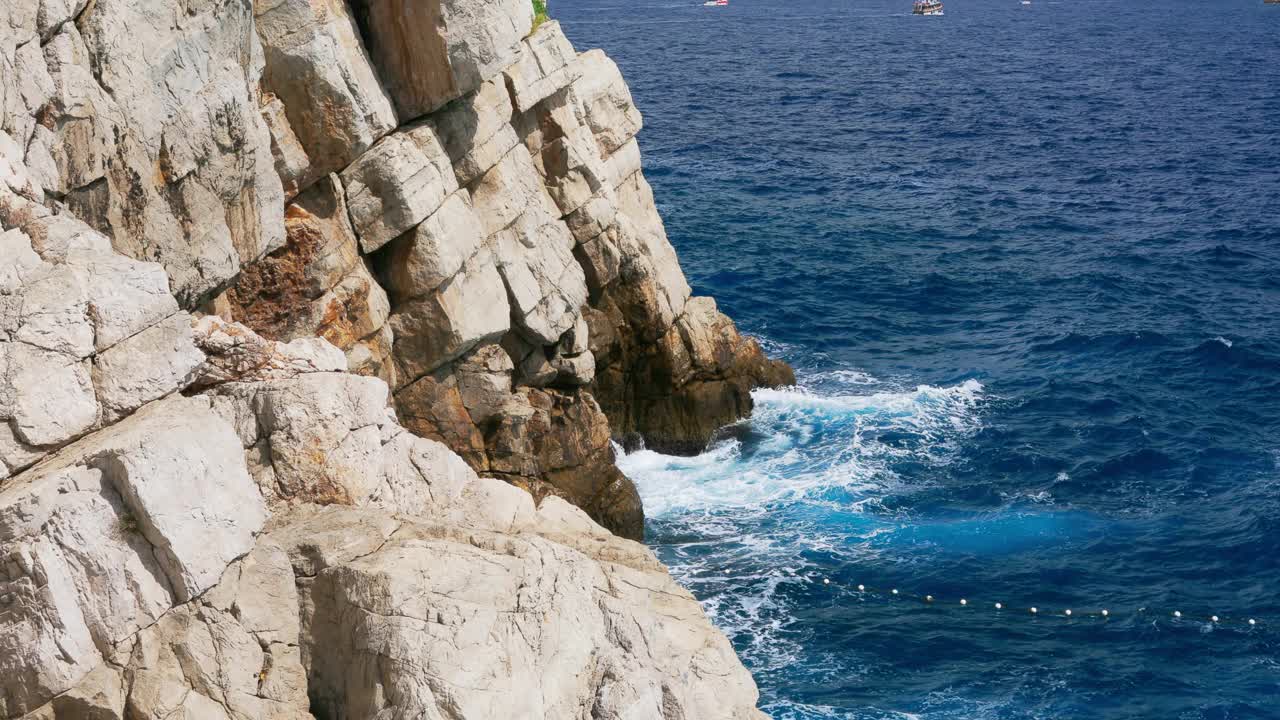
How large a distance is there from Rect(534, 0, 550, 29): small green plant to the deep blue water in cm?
1459

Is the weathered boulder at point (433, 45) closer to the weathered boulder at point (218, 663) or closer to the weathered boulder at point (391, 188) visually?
the weathered boulder at point (391, 188)

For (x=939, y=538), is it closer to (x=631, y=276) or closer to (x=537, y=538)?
(x=631, y=276)

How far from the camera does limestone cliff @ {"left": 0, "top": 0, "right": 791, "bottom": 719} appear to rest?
15664 mm

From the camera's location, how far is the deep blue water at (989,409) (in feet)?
109

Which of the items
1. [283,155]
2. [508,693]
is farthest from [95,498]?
[283,155]

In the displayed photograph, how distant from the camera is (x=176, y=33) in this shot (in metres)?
22.9

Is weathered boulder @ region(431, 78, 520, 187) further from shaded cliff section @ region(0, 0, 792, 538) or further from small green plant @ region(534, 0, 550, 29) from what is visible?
small green plant @ region(534, 0, 550, 29)

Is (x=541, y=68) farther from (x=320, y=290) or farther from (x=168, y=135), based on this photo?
(x=168, y=135)

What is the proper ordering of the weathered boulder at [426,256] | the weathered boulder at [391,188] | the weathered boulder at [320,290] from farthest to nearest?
1. the weathered boulder at [426,256]
2. the weathered boulder at [391,188]
3. the weathered boulder at [320,290]

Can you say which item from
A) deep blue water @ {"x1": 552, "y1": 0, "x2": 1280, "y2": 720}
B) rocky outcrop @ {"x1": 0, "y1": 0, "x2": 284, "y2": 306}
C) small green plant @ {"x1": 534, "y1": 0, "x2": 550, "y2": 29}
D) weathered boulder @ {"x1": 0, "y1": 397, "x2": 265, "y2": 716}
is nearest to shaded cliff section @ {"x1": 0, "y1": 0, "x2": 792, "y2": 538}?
rocky outcrop @ {"x1": 0, "y1": 0, "x2": 284, "y2": 306}

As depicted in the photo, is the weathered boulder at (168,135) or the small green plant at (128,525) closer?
the small green plant at (128,525)

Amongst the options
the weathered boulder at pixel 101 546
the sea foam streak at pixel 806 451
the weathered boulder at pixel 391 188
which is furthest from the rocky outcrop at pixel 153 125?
the sea foam streak at pixel 806 451

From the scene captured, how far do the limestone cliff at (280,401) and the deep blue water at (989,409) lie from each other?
10537mm

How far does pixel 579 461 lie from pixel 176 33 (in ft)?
58.4
